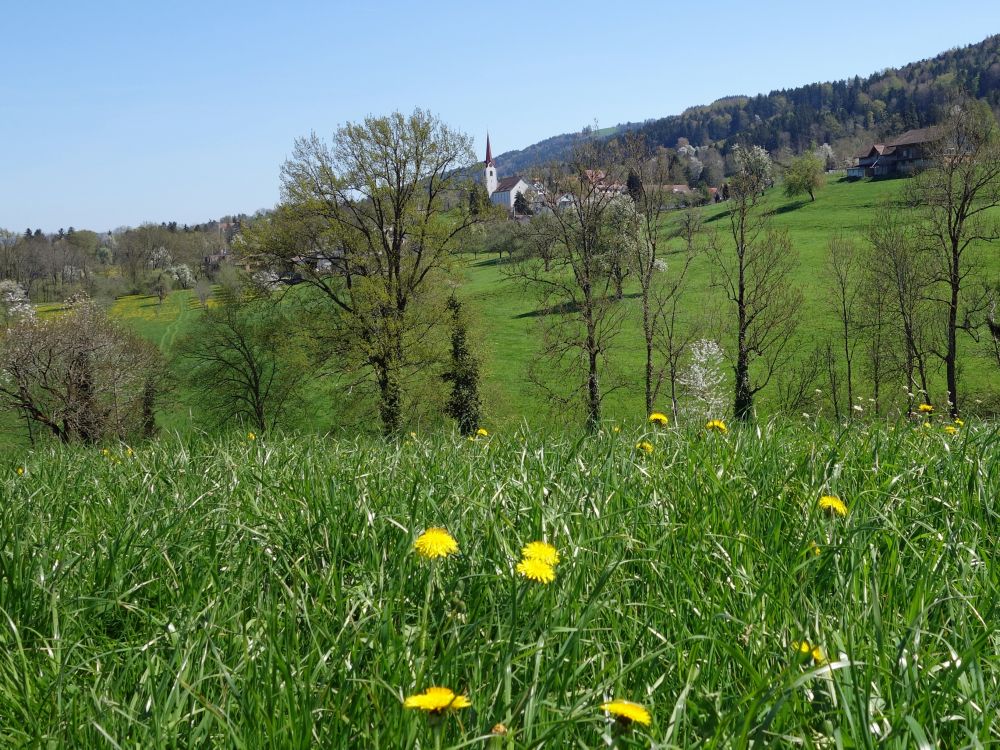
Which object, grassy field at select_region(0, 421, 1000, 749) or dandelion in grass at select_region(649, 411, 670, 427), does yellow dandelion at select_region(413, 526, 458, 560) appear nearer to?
grassy field at select_region(0, 421, 1000, 749)

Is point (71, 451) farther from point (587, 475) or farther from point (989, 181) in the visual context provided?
point (989, 181)

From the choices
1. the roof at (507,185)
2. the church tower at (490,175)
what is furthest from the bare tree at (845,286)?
the roof at (507,185)

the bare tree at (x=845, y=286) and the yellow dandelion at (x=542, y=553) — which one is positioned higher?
the yellow dandelion at (x=542, y=553)

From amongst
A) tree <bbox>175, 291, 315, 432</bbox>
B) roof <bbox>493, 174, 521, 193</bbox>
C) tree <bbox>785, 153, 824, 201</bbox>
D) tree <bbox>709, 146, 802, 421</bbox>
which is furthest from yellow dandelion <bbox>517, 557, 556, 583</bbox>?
roof <bbox>493, 174, 521, 193</bbox>

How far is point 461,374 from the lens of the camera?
33.1m

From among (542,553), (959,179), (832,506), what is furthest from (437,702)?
(959,179)

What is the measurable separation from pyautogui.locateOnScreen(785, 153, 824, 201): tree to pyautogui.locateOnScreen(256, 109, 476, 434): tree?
64.5 m

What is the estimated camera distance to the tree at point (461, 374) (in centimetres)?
3266

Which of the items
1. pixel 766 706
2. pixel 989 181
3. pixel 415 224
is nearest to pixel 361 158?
pixel 415 224

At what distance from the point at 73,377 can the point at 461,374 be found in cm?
1703

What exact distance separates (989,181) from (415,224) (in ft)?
72.8

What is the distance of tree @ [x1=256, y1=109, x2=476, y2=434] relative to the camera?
98.2ft

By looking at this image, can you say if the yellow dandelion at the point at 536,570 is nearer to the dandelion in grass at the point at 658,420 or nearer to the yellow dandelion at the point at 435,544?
the yellow dandelion at the point at 435,544

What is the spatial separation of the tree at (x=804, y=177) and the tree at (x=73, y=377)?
71.3 meters
